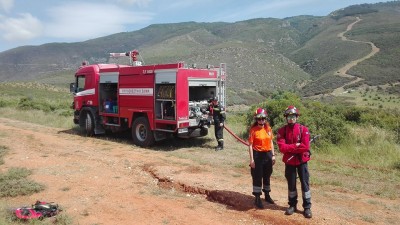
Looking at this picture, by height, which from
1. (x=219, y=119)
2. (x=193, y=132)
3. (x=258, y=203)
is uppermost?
(x=219, y=119)

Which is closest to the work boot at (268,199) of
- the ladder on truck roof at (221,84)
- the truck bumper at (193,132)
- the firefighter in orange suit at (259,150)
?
the firefighter in orange suit at (259,150)

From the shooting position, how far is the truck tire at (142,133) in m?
13.3

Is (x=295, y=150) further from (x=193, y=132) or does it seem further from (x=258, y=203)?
(x=193, y=132)

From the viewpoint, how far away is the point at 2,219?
599 cm

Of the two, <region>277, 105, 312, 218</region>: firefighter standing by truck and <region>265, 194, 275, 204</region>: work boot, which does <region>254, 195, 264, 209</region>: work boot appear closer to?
<region>265, 194, 275, 204</region>: work boot

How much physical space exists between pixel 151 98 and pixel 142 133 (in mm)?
1577

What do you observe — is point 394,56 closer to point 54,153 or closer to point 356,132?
point 356,132

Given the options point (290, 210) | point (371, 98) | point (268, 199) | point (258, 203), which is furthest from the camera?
point (371, 98)

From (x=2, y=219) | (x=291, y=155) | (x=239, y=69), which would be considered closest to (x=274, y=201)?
(x=291, y=155)

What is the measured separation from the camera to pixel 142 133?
13836mm

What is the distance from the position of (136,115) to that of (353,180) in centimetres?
793

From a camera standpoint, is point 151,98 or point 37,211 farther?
point 151,98

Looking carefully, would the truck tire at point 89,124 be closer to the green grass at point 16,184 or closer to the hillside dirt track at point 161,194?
the hillside dirt track at point 161,194


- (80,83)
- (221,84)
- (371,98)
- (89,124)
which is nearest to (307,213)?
(221,84)
